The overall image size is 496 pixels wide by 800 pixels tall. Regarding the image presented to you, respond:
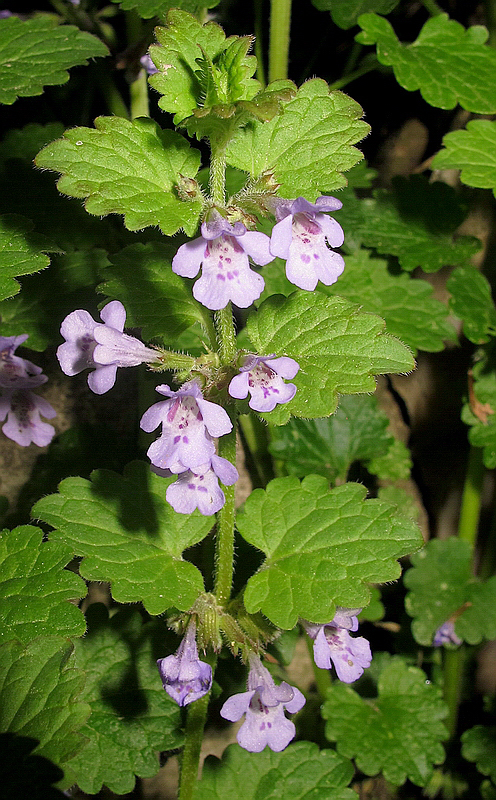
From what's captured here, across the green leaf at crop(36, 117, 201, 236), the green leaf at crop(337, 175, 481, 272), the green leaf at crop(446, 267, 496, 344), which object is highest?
the green leaf at crop(36, 117, 201, 236)

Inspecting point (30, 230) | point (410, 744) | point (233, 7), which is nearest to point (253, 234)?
point (30, 230)

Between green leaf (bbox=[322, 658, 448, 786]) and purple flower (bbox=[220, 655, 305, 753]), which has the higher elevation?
purple flower (bbox=[220, 655, 305, 753])


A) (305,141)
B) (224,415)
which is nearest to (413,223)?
(305,141)

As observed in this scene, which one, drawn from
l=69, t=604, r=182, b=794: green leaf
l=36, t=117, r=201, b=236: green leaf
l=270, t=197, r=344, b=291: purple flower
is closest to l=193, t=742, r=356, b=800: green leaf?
l=69, t=604, r=182, b=794: green leaf

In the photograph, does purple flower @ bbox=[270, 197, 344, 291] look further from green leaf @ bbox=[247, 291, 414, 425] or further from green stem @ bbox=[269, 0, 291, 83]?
green stem @ bbox=[269, 0, 291, 83]

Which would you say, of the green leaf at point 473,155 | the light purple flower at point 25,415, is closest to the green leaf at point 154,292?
the light purple flower at point 25,415
